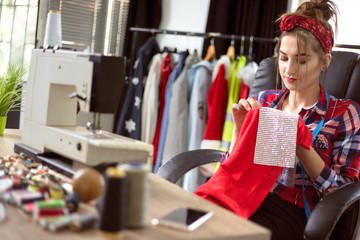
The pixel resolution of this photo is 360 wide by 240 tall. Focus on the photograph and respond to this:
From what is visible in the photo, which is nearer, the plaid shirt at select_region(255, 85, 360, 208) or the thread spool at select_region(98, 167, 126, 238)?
the thread spool at select_region(98, 167, 126, 238)

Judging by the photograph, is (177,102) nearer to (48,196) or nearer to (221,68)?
(221,68)

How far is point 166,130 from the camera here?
131 inches

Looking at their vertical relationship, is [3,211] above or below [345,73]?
below

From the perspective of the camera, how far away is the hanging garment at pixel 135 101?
3.41 meters

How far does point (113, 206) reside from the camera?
0.96 m

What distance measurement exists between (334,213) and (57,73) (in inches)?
36.2

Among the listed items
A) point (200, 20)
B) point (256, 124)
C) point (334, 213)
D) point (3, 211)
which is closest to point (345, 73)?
point (256, 124)

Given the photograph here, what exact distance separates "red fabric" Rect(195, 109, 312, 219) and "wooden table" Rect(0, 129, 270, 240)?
0.33m

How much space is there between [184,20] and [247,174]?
96.7 inches

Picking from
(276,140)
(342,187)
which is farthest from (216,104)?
(342,187)

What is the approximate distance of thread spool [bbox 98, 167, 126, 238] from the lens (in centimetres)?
96

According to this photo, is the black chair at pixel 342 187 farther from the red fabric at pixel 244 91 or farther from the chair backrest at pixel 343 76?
the red fabric at pixel 244 91

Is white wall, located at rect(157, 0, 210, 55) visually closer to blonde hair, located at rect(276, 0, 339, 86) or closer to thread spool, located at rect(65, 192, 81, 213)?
blonde hair, located at rect(276, 0, 339, 86)

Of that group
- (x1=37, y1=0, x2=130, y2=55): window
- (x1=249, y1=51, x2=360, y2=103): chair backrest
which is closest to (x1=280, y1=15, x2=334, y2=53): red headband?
(x1=249, y1=51, x2=360, y2=103): chair backrest
